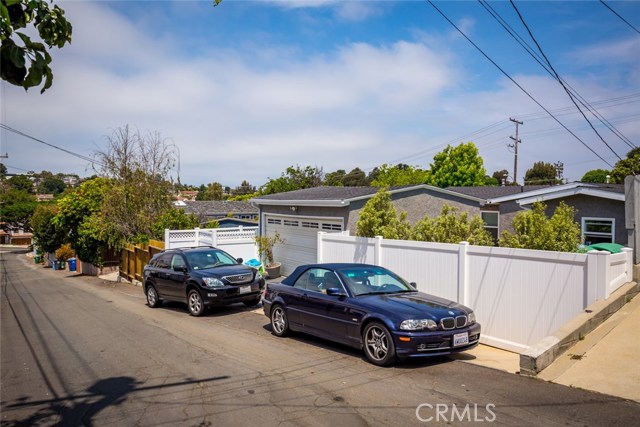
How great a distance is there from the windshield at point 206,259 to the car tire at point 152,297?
181 centimetres

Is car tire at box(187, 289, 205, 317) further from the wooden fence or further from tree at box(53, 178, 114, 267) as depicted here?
tree at box(53, 178, 114, 267)

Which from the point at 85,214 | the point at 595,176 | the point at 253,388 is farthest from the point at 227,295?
the point at 595,176

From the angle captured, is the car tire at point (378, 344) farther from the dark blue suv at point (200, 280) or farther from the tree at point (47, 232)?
the tree at point (47, 232)

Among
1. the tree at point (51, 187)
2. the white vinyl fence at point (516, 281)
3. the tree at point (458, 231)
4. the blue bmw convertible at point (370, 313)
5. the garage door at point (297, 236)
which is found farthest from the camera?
the tree at point (51, 187)

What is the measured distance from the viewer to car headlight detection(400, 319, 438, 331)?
6.92m

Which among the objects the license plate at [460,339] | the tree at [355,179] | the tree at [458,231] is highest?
the tree at [355,179]

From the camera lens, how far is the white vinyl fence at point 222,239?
2002 cm

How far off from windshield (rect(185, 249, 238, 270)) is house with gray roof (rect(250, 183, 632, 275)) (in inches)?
167

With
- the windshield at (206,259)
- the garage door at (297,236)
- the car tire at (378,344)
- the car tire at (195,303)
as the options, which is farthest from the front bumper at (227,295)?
the car tire at (378,344)

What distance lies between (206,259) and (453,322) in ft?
26.1

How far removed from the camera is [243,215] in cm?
5109

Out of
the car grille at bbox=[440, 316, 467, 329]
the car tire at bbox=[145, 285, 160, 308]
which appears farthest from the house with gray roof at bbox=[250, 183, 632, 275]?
the car grille at bbox=[440, 316, 467, 329]

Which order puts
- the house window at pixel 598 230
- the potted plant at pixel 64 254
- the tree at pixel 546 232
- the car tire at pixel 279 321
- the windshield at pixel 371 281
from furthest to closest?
the potted plant at pixel 64 254 → the house window at pixel 598 230 → the tree at pixel 546 232 → the car tire at pixel 279 321 → the windshield at pixel 371 281

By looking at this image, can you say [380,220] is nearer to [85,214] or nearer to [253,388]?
[253,388]
